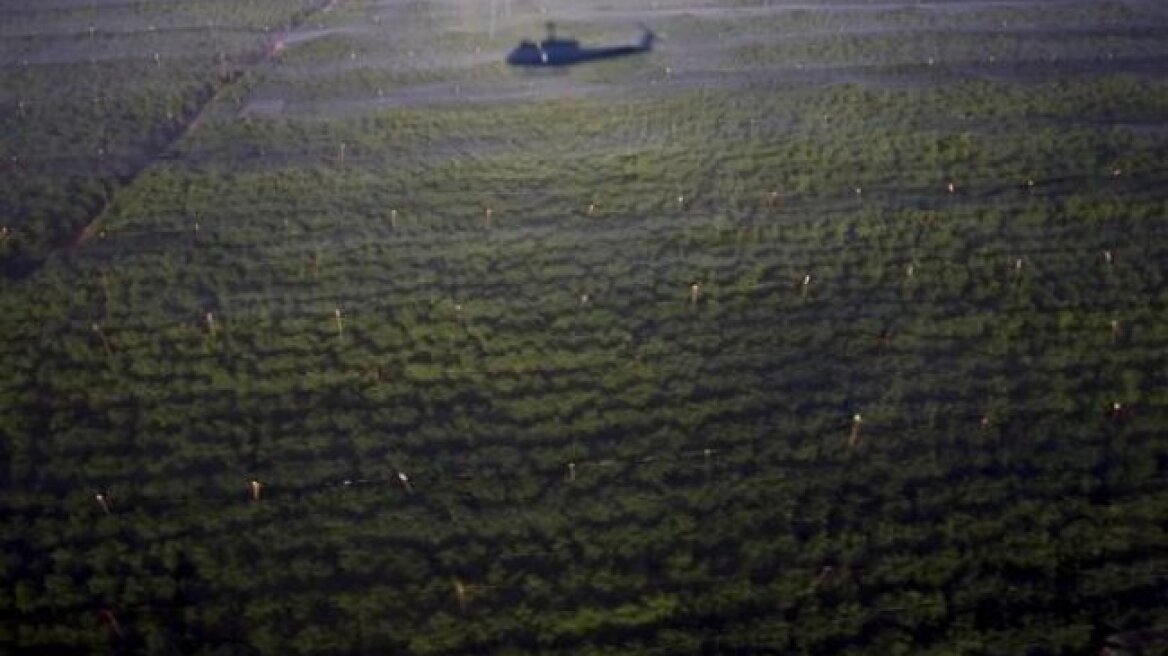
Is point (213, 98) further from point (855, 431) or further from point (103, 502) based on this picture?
point (855, 431)

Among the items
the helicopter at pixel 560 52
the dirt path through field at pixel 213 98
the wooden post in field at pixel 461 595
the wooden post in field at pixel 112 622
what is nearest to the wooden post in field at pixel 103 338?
the dirt path through field at pixel 213 98

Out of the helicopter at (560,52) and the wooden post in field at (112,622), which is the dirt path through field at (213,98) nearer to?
the helicopter at (560,52)

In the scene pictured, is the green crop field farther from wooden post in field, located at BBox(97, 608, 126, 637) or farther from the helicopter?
the helicopter

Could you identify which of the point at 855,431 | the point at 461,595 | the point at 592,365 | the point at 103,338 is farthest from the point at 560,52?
the point at 461,595

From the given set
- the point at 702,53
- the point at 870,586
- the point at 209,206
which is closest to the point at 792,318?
the point at 870,586

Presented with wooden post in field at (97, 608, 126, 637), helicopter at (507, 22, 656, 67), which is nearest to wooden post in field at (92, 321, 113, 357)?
wooden post in field at (97, 608, 126, 637)

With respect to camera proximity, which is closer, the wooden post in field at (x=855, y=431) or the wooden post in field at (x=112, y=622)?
the wooden post in field at (x=112, y=622)
